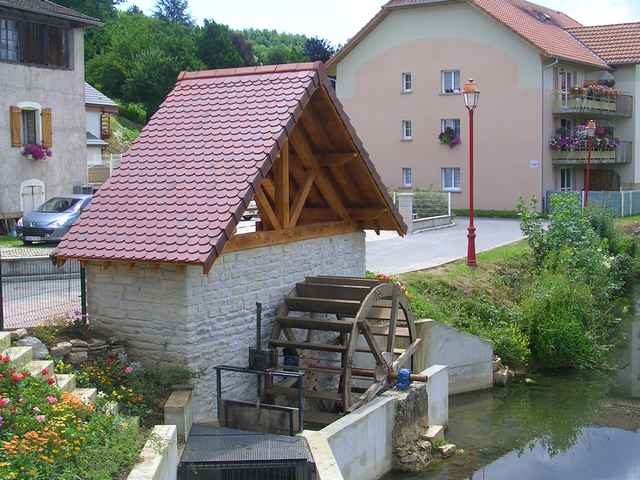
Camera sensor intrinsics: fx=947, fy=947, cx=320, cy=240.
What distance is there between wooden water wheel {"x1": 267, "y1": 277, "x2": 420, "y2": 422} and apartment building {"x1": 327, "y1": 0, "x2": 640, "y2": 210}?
2541 cm

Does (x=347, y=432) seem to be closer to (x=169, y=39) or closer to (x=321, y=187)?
(x=321, y=187)

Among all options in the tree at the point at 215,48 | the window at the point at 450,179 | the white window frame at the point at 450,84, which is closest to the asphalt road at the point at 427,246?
the window at the point at 450,179

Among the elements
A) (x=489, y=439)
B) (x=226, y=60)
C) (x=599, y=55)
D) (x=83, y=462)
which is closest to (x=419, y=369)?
(x=489, y=439)

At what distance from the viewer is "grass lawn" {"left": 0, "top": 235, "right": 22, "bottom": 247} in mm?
24359

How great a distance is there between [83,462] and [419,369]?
989 centimetres

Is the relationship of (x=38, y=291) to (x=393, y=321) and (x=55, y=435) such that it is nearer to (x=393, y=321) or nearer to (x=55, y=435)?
(x=393, y=321)

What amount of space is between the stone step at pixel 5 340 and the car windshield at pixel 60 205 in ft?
48.5

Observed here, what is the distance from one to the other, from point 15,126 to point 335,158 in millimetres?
17480

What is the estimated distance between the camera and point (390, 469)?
1401cm

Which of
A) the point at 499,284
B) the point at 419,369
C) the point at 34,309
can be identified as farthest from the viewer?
the point at 499,284

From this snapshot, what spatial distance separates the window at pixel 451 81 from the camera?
40.9m

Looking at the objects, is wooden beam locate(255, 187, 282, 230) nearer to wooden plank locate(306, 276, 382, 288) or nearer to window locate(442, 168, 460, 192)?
wooden plank locate(306, 276, 382, 288)

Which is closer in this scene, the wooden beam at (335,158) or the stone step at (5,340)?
the stone step at (5,340)

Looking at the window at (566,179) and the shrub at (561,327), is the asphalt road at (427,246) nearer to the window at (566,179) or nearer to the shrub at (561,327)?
the shrub at (561,327)
